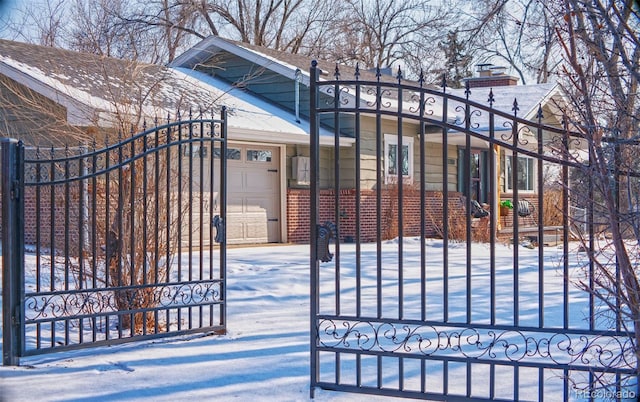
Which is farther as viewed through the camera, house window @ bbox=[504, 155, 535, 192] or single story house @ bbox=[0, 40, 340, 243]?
house window @ bbox=[504, 155, 535, 192]

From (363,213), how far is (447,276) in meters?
13.2

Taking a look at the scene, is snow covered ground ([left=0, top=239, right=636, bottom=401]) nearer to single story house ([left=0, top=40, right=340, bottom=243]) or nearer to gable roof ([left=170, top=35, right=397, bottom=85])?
single story house ([left=0, top=40, right=340, bottom=243])

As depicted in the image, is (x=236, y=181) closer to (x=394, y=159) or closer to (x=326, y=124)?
(x=326, y=124)

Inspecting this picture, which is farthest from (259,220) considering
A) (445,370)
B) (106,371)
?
(445,370)

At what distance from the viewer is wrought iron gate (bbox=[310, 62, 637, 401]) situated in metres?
4.70

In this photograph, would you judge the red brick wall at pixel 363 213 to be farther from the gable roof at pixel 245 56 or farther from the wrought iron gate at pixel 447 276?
the gable roof at pixel 245 56

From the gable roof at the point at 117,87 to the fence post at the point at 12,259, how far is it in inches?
190

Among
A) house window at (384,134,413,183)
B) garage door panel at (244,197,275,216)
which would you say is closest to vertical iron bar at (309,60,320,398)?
garage door panel at (244,197,275,216)

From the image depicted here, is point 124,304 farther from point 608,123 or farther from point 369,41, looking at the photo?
point 369,41

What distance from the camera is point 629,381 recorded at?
479cm

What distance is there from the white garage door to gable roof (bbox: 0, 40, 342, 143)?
0.76 metres

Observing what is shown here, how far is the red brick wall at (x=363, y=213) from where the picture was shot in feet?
57.0

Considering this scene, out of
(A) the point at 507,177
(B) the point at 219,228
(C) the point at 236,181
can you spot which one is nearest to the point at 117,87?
(B) the point at 219,228

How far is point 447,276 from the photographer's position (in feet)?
16.4
